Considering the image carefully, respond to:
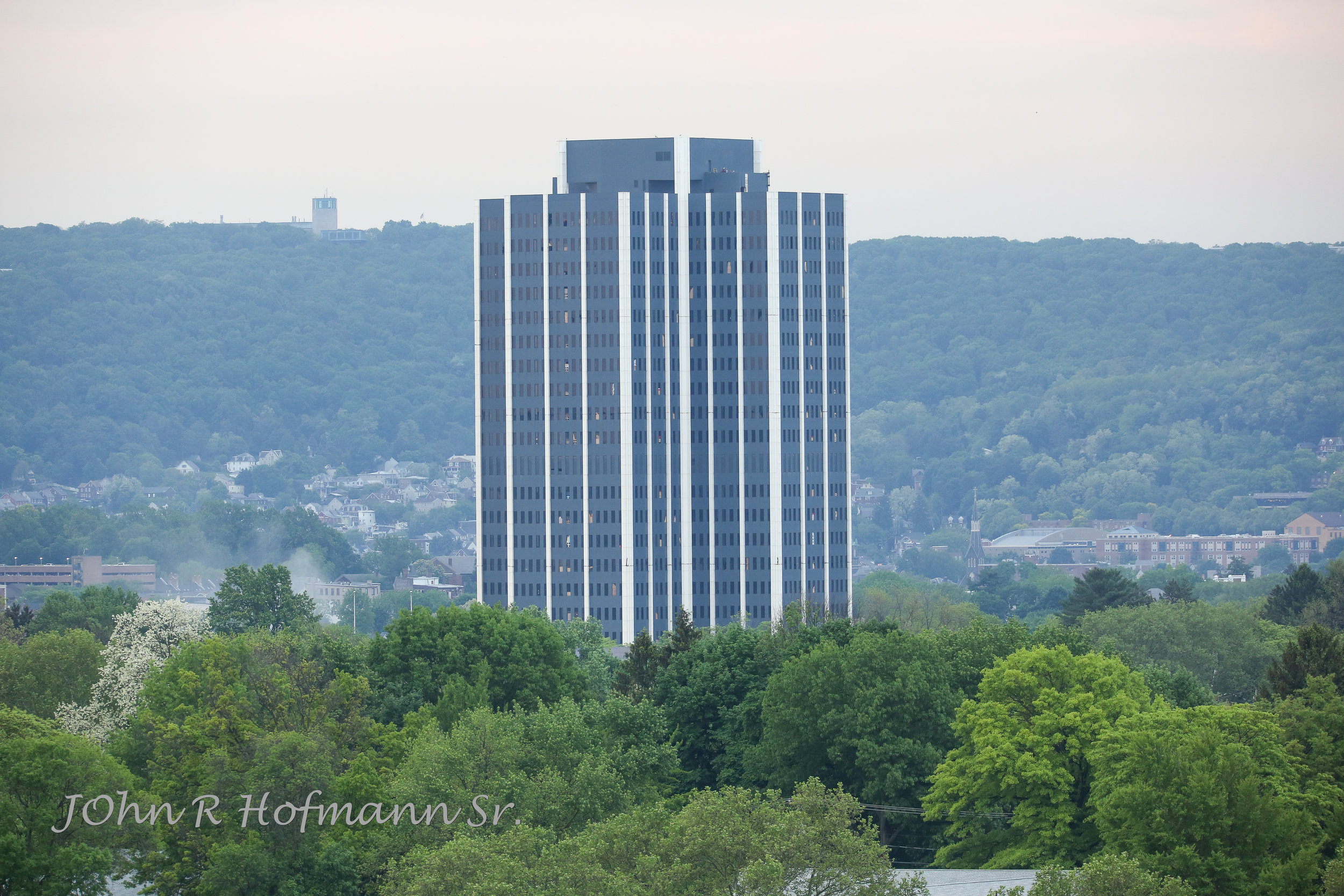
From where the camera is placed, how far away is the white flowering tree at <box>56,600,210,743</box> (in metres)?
116

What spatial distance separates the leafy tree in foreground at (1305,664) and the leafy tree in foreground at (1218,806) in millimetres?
18431

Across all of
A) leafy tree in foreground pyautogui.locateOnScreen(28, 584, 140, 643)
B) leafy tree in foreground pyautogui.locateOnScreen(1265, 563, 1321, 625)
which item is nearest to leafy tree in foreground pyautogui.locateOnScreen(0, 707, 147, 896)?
leafy tree in foreground pyautogui.locateOnScreen(28, 584, 140, 643)

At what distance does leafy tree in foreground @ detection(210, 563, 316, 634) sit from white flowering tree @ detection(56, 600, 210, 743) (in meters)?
11.2

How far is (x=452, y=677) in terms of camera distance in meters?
109

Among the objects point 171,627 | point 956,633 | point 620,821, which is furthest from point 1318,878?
point 171,627

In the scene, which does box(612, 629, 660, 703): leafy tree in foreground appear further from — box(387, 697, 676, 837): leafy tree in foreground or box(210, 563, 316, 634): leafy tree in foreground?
box(210, 563, 316, 634): leafy tree in foreground

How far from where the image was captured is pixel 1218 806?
78.2 meters

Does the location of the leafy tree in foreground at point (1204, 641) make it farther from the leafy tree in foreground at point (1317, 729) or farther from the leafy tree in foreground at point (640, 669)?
the leafy tree in foreground at point (1317, 729)

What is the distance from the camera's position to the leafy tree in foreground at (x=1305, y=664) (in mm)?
104062

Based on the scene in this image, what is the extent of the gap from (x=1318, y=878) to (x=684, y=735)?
42.7 metres

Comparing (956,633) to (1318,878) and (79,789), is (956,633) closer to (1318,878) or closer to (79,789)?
(1318,878)

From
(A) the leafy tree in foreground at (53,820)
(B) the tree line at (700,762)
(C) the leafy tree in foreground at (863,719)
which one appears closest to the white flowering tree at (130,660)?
(B) the tree line at (700,762)

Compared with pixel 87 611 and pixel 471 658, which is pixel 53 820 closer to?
pixel 471 658

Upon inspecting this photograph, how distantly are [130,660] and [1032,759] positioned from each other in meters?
61.4
